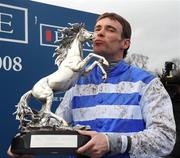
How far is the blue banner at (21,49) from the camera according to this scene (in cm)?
210

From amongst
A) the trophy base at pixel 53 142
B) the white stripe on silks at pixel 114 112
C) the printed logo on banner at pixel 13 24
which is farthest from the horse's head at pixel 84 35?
the printed logo on banner at pixel 13 24

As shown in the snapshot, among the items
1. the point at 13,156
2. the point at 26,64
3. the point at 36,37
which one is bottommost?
the point at 13,156

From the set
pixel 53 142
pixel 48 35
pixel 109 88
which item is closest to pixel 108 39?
pixel 109 88

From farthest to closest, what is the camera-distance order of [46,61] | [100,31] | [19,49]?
1. [46,61]
2. [19,49]
3. [100,31]

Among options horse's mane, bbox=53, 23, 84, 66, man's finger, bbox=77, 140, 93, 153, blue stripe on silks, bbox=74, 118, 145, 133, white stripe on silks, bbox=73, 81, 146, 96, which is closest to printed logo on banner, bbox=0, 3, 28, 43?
horse's mane, bbox=53, 23, 84, 66

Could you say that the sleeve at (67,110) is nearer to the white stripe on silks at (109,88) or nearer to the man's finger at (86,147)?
the white stripe on silks at (109,88)

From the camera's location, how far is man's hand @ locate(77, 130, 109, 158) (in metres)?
1.10

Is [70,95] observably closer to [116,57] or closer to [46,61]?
[116,57]

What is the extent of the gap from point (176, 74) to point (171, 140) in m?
1.28

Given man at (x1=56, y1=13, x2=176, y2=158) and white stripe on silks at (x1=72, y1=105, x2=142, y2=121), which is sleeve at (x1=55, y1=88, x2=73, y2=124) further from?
white stripe on silks at (x1=72, y1=105, x2=142, y2=121)

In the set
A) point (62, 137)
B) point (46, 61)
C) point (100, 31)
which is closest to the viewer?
point (62, 137)

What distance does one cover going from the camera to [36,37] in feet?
7.46

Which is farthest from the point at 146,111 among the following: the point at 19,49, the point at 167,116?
the point at 19,49

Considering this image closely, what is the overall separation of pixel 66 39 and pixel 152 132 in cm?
46
